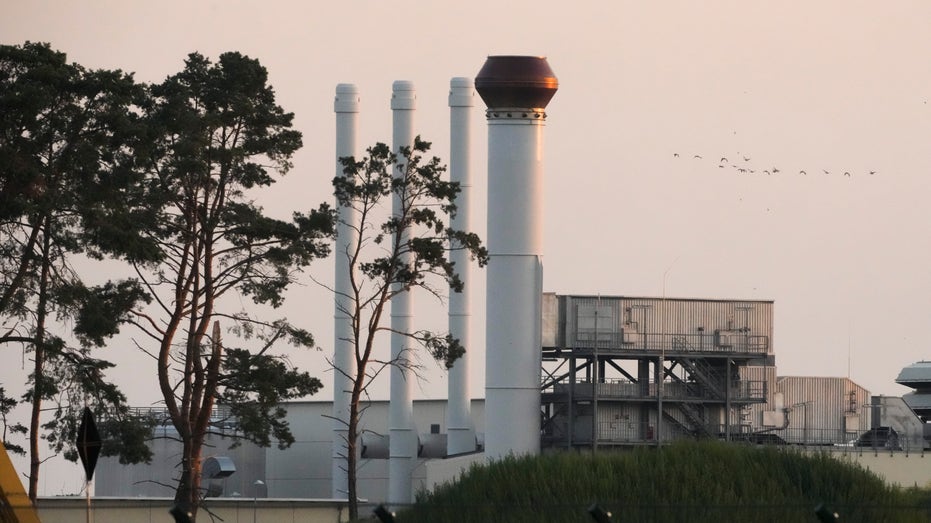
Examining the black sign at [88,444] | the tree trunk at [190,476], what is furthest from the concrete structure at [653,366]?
the black sign at [88,444]

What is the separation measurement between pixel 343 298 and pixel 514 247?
45.4ft

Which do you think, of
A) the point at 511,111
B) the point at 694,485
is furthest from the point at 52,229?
the point at 511,111

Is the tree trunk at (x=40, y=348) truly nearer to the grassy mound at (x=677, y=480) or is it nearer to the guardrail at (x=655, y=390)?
the grassy mound at (x=677, y=480)

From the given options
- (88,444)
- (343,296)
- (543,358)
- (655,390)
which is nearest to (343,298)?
(343,296)

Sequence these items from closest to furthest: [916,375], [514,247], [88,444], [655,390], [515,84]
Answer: [88,444], [515,84], [514,247], [655,390], [916,375]

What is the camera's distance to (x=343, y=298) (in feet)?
297

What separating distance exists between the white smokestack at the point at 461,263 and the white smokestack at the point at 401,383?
2045 mm

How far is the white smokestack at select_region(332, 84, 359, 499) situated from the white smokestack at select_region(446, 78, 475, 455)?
5.33 meters

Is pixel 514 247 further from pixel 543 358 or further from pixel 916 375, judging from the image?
pixel 916 375

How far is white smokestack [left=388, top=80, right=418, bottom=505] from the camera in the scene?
89125mm

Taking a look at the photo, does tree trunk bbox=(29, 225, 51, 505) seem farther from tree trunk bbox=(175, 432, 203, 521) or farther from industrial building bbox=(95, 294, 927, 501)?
industrial building bbox=(95, 294, 927, 501)

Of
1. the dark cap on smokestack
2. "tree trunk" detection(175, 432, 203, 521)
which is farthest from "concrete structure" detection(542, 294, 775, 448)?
"tree trunk" detection(175, 432, 203, 521)

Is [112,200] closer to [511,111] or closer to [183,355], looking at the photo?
[183,355]

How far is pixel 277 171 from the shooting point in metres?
64.8
